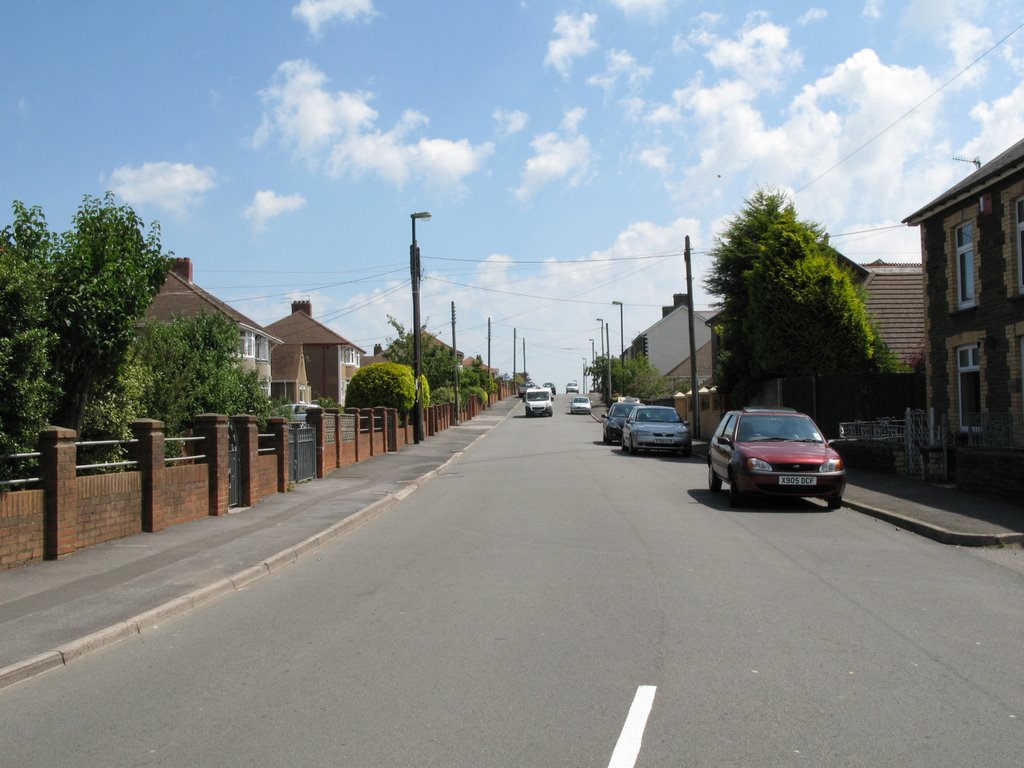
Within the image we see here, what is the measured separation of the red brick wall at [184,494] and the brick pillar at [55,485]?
2314 millimetres

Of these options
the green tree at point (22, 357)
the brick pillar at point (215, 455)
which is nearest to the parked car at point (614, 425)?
the brick pillar at point (215, 455)

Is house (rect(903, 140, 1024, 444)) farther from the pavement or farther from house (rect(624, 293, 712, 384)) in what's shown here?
house (rect(624, 293, 712, 384))

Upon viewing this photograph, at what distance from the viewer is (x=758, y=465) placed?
1432cm

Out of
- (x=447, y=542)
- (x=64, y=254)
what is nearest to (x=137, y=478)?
(x=64, y=254)

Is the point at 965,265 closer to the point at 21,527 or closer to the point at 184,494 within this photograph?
the point at 184,494

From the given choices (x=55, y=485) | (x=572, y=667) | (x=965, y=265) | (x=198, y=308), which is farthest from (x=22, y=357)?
(x=198, y=308)

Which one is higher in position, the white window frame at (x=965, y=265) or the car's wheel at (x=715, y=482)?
the white window frame at (x=965, y=265)

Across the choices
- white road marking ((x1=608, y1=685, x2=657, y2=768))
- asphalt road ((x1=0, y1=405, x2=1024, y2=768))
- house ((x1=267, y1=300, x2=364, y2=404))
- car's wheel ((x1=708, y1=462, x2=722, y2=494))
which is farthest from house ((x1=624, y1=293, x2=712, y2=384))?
white road marking ((x1=608, y1=685, x2=657, y2=768))

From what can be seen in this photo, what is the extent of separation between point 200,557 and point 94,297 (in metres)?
3.80

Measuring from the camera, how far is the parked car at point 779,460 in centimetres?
1421

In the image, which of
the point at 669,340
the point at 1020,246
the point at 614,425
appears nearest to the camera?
the point at 1020,246

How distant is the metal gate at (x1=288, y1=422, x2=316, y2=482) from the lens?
1975 cm

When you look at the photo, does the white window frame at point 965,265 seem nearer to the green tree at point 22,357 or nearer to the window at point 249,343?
the green tree at point 22,357

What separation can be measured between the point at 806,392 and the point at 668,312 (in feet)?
249
